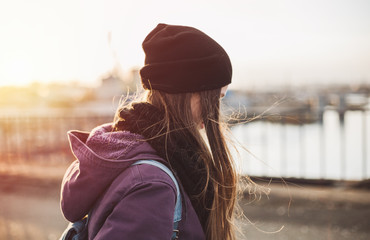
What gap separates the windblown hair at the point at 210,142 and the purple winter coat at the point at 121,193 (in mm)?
155

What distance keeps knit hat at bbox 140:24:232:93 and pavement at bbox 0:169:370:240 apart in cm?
229

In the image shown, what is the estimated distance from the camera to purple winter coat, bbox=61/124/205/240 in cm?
127

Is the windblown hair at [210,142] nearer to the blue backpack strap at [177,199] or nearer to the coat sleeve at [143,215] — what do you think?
the blue backpack strap at [177,199]

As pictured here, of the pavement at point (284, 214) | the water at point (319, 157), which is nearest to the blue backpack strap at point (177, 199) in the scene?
the pavement at point (284, 214)

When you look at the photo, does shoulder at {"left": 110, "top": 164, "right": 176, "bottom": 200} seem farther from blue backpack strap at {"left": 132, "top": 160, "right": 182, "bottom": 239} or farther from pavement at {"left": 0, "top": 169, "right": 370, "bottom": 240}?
pavement at {"left": 0, "top": 169, "right": 370, "bottom": 240}

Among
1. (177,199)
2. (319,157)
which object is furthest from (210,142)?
(319,157)

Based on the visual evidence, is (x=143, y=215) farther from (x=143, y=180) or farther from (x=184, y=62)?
(x=184, y=62)

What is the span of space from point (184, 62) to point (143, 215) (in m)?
0.60

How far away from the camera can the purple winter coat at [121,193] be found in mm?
1266

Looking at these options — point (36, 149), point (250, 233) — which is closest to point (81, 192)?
point (250, 233)

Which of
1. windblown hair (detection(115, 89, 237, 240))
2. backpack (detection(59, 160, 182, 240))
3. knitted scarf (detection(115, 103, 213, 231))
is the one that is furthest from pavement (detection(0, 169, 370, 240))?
backpack (detection(59, 160, 182, 240))

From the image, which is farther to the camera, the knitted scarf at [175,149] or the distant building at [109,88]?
the distant building at [109,88]

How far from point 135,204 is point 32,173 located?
5.40 metres

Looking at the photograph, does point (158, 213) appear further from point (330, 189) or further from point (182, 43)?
point (330, 189)
